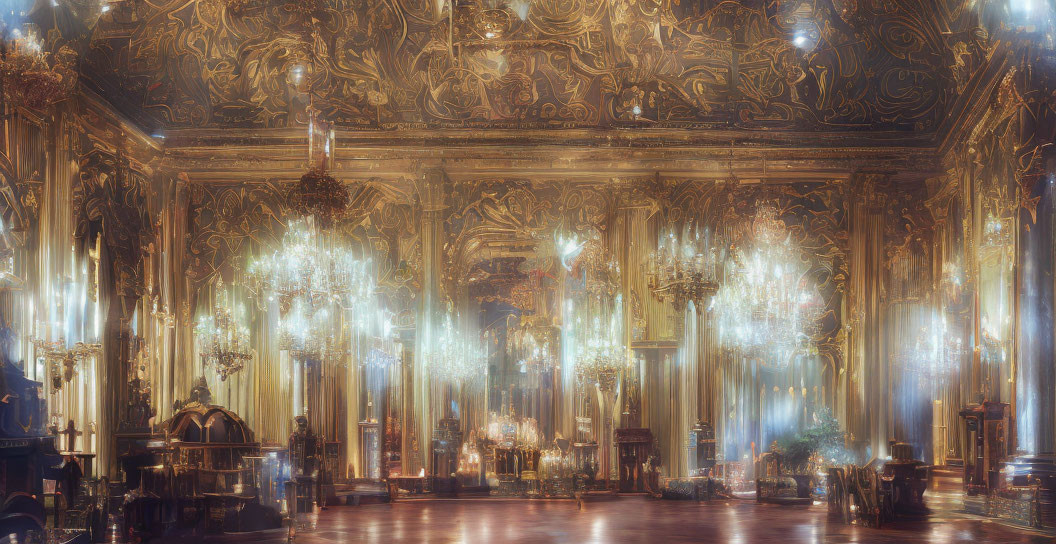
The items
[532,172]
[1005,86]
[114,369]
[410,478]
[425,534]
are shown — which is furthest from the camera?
[532,172]

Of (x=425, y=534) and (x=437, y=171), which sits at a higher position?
(x=437, y=171)

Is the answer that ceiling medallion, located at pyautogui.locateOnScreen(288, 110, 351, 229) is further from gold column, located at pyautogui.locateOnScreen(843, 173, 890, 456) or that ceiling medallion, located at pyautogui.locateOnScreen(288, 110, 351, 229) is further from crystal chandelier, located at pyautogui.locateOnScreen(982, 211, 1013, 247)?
gold column, located at pyautogui.locateOnScreen(843, 173, 890, 456)

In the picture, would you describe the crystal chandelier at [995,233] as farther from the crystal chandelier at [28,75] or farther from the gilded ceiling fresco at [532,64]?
the crystal chandelier at [28,75]

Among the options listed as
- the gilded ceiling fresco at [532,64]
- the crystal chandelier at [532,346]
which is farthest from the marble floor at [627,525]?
the gilded ceiling fresco at [532,64]

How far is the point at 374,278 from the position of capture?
58.9 ft

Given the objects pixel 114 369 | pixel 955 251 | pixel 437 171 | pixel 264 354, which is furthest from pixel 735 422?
pixel 114 369

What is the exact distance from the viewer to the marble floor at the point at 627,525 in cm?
1056

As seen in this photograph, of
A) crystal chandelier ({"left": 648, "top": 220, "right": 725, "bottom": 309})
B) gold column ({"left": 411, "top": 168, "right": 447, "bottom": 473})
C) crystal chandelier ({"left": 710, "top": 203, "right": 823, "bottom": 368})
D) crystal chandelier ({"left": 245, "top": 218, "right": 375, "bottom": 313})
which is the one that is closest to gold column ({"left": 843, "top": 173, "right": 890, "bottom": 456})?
crystal chandelier ({"left": 710, "top": 203, "right": 823, "bottom": 368})

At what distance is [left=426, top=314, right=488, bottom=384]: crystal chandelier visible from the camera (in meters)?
17.5

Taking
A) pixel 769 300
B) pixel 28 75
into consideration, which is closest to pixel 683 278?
pixel 769 300

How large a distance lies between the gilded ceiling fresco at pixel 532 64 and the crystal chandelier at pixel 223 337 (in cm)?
301

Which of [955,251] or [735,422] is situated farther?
[735,422]

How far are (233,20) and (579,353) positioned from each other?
7.52 m

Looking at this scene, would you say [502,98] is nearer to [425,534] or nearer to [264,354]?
[264,354]
